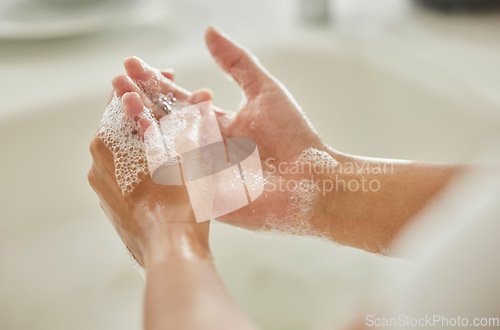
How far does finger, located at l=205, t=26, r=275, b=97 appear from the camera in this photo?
85cm

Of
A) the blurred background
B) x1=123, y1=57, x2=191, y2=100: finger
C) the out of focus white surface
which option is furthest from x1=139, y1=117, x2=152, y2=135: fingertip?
the out of focus white surface

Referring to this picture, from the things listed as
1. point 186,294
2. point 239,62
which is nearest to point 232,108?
point 239,62

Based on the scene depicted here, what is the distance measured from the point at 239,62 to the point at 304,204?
10.4 inches

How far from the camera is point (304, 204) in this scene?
0.83 metres

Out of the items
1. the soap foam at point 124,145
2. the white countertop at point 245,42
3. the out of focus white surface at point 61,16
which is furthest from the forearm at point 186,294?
the out of focus white surface at point 61,16

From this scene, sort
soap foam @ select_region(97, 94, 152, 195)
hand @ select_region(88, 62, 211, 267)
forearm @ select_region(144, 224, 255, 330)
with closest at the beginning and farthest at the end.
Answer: forearm @ select_region(144, 224, 255, 330)
hand @ select_region(88, 62, 211, 267)
soap foam @ select_region(97, 94, 152, 195)

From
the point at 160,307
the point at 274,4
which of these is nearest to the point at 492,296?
the point at 160,307

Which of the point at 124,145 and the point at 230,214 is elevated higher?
the point at 124,145

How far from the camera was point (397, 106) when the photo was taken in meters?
1.17

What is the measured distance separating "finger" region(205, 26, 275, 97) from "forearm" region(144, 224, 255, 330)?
382 mm

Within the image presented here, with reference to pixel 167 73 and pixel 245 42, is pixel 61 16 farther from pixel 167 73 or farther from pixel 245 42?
pixel 167 73

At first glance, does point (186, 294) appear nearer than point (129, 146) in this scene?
Yes

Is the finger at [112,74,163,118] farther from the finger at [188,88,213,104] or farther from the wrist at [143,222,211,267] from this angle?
the wrist at [143,222,211,267]

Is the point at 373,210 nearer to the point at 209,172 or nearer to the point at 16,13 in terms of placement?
the point at 209,172
